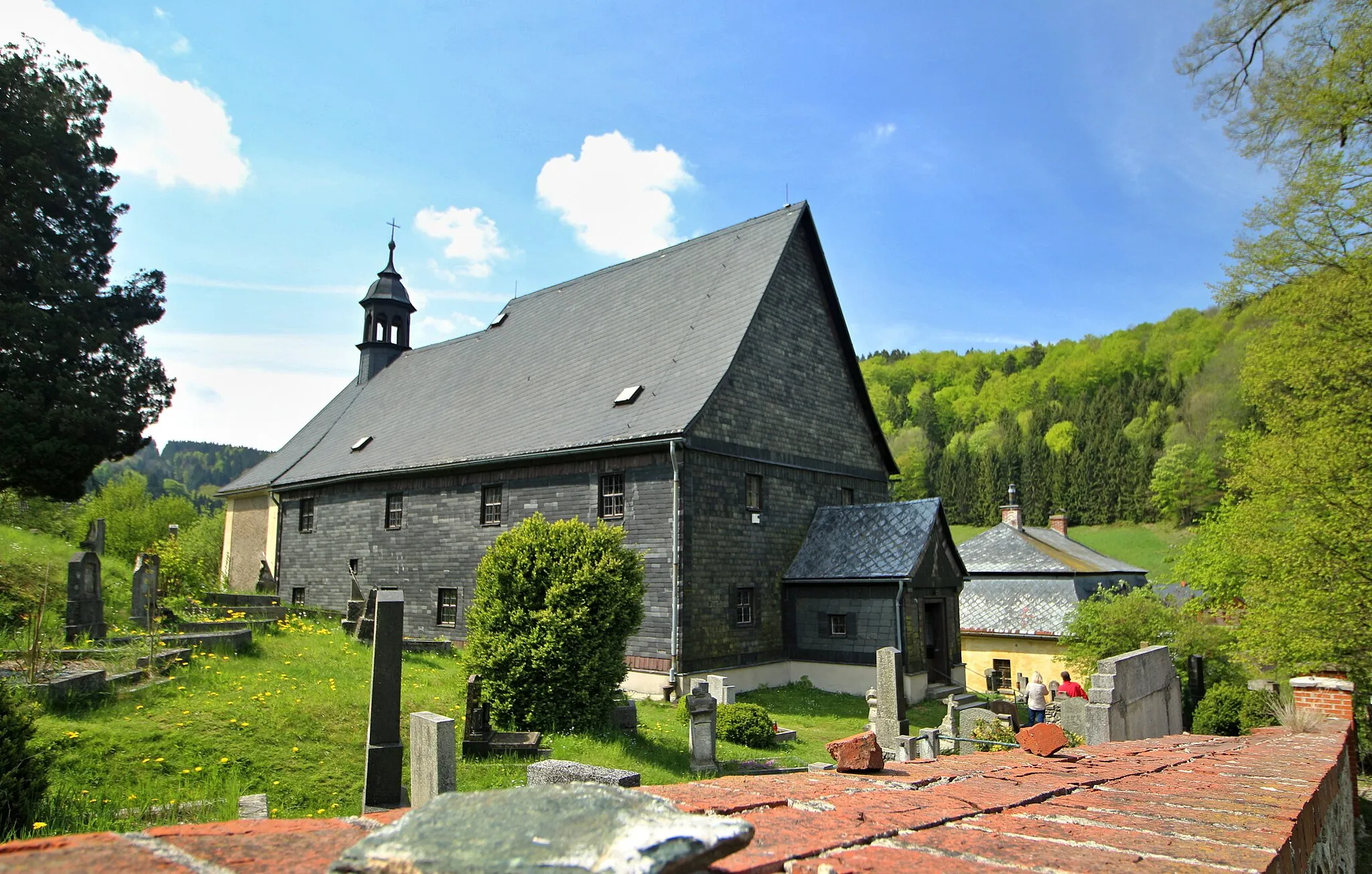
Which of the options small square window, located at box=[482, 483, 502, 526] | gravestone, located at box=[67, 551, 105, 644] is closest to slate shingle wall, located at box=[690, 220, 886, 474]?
small square window, located at box=[482, 483, 502, 526]

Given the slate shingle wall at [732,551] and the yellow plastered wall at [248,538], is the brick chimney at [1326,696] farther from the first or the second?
the yellow plastered wall at [248,538]

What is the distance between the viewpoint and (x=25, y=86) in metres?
19.3

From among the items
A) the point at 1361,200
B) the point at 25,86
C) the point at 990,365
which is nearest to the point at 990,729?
the point at 1361,200

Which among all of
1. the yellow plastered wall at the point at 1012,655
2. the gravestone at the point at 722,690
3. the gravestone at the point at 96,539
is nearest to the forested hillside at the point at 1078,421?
the yellow plastered wall at the point at 1012,655

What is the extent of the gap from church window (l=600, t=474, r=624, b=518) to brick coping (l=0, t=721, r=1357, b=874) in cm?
1507

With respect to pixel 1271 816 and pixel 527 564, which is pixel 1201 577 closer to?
pixel 527 564

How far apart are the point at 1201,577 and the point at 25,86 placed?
37.6m

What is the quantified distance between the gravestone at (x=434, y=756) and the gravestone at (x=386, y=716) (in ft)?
4.90

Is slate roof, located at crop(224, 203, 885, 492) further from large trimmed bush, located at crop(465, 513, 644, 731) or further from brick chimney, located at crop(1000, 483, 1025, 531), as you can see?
brick chimney, located at crop(1000, 483, 1025, 531)

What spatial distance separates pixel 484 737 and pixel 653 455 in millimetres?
8848

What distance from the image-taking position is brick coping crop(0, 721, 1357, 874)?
1.91 m

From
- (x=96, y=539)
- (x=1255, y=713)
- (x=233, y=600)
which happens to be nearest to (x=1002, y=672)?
(x=1255, y=713)

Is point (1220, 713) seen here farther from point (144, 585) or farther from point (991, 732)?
point (144, 585)

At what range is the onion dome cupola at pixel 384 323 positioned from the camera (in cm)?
3525
